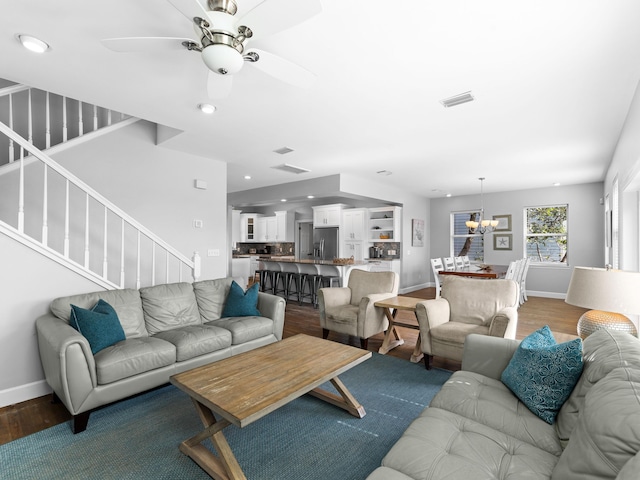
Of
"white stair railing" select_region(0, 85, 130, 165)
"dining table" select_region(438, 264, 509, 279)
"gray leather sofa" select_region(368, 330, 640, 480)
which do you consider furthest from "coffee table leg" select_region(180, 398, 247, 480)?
"dining table" select_region(438, 264, 509, 279)

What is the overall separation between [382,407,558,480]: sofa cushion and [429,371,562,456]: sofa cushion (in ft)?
0.20

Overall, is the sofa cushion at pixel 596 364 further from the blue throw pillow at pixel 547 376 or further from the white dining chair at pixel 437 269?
the white dining chair at pixel 437 269

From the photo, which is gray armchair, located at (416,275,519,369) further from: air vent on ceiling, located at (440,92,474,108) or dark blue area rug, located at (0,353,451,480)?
air vent on ceiling, located at (440,92,474,108)

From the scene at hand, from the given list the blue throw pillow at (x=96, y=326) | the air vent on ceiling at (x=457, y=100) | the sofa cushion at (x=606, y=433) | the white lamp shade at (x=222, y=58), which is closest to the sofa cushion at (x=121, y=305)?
the blue throw pillow at (x=96, y=326)

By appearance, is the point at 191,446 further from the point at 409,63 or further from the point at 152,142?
the point at 152,142

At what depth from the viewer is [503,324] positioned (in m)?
2.91

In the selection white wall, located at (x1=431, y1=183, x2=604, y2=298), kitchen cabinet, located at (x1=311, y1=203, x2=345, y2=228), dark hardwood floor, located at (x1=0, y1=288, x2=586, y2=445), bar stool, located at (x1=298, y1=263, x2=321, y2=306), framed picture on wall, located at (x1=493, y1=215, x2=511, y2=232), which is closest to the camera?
dark hardwood floor, located at (x1=0, y1=288, x2=586, y2=445)

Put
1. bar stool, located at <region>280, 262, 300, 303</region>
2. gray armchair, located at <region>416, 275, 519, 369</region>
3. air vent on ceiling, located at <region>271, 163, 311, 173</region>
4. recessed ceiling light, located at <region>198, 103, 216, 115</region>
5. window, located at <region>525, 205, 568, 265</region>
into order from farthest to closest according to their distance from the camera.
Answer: window, located at <region>525, 205, 568, 265</region> < bar stool, located at <region>280, 262, 300, 303</region> < air vent on ceiling, located at <region>271, 163, 311, 173</region> < recessed ceiling light, located at <region>198, 103, 216, 115</region> < gray armchair, located at <region>416, 275, 519, 369</region>

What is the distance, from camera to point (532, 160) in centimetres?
509

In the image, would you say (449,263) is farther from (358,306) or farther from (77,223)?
(77,223)

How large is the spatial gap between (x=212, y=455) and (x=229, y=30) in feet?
7.88

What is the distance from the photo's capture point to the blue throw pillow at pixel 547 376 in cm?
158

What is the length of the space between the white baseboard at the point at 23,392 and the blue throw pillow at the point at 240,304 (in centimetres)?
163

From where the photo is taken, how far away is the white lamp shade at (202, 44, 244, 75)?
1.75 metres
